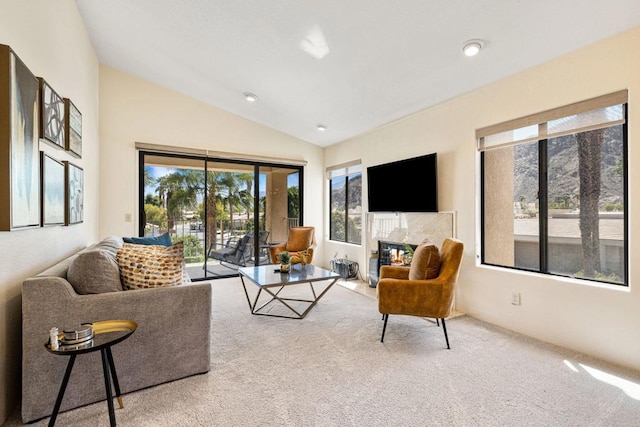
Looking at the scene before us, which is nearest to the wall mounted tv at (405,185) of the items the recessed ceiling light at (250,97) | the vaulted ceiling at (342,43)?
the vaulted ceiling at (342,43)

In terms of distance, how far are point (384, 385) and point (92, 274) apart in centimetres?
193

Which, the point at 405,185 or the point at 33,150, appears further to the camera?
the point at 405,185

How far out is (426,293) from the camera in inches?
98.6

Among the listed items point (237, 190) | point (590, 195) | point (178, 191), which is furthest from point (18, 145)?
point (590, 195)

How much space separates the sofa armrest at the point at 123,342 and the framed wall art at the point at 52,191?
0.69m

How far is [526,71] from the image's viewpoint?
2.73 metres

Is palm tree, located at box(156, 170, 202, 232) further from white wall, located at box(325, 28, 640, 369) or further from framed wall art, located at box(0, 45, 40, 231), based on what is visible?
white wall, located at box(325, 28, 640, 369)

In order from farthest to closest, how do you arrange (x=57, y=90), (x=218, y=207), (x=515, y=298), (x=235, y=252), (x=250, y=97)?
1. (x=235, y=252)
2. (x=218, y=207)
3. (x=250, y=97)
4. (x=515, y=298)
5. (x=57, y=90)

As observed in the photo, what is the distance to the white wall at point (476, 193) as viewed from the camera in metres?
2.18

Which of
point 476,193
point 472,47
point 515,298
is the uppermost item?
point 472,47

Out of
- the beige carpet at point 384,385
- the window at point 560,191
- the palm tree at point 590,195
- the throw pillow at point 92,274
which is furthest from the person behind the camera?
the palm tree at point 590,195

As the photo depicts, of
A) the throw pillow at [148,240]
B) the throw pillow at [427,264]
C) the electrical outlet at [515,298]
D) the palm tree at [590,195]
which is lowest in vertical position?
the electrical outlet at [515,298]

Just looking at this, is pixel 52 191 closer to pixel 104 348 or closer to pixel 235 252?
pixel 104 348

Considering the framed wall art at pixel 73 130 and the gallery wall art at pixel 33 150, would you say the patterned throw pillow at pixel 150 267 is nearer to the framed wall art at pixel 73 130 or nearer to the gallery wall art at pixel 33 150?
the gallery wall art at pixel 33 150
